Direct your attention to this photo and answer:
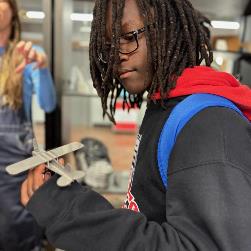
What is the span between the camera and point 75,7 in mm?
1650

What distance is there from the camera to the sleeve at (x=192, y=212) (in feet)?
1.45

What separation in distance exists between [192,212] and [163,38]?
11.9 inches

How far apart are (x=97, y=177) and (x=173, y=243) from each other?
1.23m

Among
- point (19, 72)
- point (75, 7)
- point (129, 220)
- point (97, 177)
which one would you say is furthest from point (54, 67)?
point (129, 220)

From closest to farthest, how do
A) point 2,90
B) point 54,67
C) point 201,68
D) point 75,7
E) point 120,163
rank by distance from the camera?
point 201,68 → point 2,90 → point 54,67 → point 75,7 → point 120,163

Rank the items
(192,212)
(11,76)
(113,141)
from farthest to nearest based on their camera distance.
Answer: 1. (113,141)
2. (11,76)
3. (192,212)

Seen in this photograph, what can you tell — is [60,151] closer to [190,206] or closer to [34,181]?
[34,181]

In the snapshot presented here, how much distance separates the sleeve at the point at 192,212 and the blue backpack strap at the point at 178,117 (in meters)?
0.02

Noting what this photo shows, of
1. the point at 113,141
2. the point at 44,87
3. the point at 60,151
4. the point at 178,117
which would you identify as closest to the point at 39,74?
the point at 44,87

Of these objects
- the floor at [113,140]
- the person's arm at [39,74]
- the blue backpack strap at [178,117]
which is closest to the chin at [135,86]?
the blue backpack strap at [178,117]

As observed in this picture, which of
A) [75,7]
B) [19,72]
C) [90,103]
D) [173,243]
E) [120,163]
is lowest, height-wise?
[120,163]

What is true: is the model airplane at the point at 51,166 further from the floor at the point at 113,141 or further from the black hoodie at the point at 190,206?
the floor at the point at 113,141

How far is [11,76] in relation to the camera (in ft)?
3.95

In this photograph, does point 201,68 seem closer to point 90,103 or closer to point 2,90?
point 2,90
